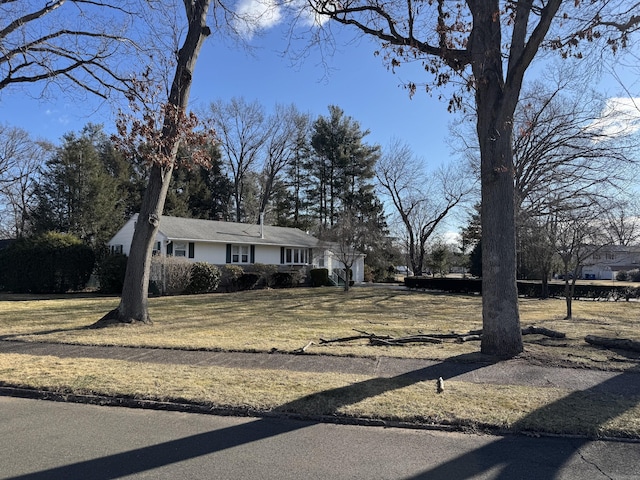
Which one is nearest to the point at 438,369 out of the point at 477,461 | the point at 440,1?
the point at 477,461

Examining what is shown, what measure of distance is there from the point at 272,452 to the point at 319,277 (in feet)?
104

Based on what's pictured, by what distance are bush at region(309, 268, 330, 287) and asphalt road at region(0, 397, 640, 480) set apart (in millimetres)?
30727

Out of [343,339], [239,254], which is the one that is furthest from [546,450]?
[239,254]

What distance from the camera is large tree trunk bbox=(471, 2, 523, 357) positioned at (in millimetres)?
7965

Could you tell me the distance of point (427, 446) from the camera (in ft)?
14.3

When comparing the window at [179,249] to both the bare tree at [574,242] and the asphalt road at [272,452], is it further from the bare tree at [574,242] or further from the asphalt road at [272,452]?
the asphalt road at [272,452]

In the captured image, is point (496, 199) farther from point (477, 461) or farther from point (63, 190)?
point (63, 190)

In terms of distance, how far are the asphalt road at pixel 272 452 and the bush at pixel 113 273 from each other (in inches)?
879

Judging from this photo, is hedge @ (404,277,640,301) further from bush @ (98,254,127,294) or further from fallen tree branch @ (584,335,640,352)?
fallen tree branch @ (584,335,640,352)

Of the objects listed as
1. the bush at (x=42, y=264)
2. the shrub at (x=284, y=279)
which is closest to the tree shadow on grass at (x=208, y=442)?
the bush at (x=42, y=264)

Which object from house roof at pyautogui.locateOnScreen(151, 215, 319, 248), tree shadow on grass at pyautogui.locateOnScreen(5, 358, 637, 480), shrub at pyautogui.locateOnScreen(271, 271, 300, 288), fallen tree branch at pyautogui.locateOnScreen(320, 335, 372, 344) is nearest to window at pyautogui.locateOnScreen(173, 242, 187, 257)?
house roof at pyautogui.locateOnScreen(151, 215, 319, 248)

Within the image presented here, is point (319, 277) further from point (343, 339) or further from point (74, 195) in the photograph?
point (343, 339)

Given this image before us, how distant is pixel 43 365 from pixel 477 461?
685 cm

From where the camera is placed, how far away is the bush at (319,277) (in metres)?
35.9
